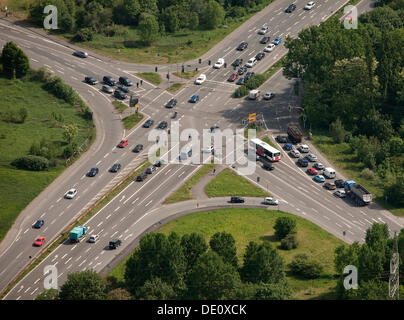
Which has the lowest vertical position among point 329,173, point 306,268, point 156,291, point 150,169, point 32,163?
point 156,291

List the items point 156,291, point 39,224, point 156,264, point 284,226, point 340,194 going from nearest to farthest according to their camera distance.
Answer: point 156,291 < point 156,264 < point 284,226 < point 39,224 < point 340,194

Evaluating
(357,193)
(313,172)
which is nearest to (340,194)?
(357,193)

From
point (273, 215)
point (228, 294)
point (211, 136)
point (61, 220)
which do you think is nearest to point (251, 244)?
point (228, 294)

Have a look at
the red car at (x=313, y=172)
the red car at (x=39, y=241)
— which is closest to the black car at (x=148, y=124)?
the red car at (x=313, y=172)

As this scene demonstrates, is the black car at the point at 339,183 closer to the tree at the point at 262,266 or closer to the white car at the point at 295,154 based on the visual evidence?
the white car at the point at 295,154

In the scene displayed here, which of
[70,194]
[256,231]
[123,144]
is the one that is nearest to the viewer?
[256,231]

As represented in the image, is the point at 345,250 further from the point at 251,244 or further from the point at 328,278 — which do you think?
the point at 251,244

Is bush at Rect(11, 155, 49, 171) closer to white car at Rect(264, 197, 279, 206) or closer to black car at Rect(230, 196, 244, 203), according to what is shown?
black car at Rect(230, 196, 244, 203)

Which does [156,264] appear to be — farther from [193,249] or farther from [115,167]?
[115,167]
